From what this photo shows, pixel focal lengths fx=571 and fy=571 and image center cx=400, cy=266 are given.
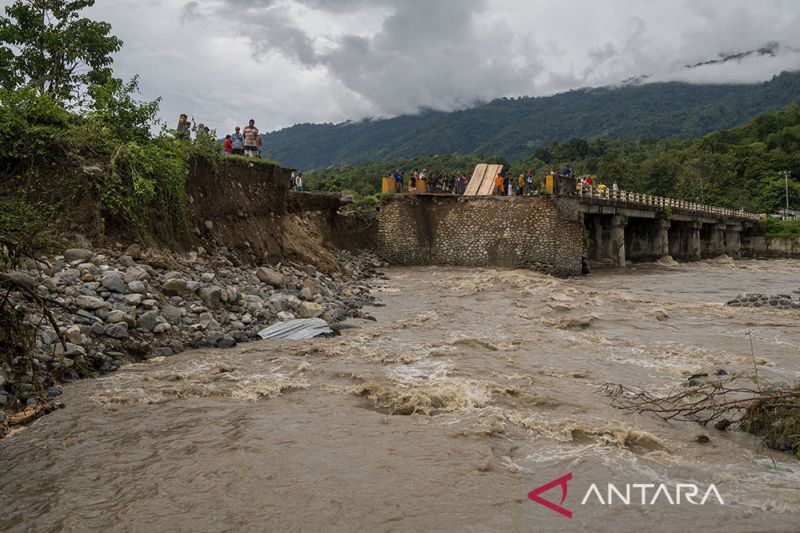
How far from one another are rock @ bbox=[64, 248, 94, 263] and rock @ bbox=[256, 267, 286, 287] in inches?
181

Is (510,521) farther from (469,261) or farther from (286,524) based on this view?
(469,261)

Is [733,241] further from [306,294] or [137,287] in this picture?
[137,287]

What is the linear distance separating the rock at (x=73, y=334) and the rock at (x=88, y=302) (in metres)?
0.66

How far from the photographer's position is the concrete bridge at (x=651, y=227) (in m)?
30.6

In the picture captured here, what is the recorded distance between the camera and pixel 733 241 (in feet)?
165

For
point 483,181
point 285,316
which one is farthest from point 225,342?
point 483,181

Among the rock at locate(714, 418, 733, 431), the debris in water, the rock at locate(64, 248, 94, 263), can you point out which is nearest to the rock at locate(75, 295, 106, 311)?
the rock at locate(64, 248, 94, 263)

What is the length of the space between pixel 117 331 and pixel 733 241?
53.6 metres

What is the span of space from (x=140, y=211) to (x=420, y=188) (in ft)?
59.3

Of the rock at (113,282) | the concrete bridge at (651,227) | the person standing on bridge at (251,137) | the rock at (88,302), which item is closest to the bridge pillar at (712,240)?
the concrete bridge at (651,227)

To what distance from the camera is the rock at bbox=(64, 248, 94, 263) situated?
9.48 metres

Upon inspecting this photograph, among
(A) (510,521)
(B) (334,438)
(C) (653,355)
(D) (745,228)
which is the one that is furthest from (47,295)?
(D) (745,228)

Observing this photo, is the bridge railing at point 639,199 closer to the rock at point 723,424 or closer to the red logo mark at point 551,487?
the rock at point 723,424

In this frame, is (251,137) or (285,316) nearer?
(285,316)
